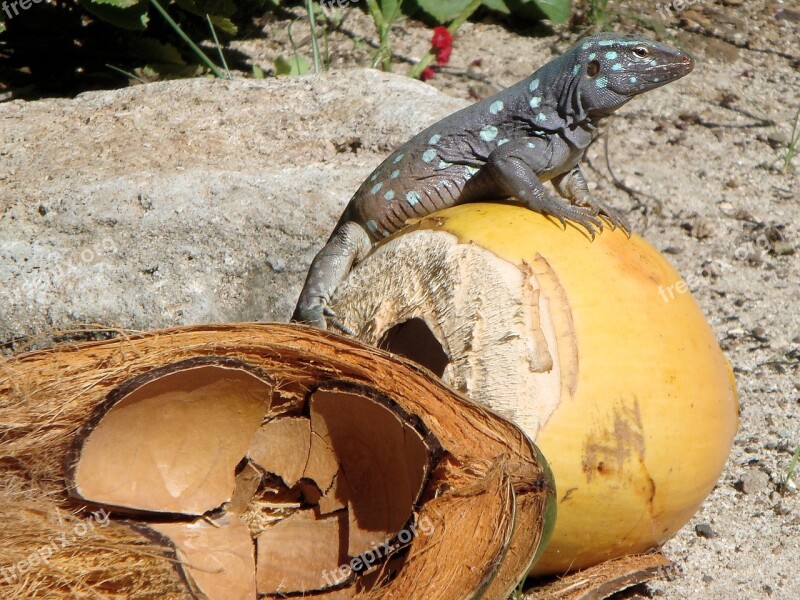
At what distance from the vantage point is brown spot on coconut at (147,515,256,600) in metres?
2.65

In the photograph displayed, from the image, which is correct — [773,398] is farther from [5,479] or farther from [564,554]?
[5,479]

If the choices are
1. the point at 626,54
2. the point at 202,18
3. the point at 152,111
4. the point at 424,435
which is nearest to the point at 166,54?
the point at 202,18

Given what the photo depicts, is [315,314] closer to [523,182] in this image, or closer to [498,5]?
[523,182]

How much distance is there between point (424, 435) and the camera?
2.46 meters

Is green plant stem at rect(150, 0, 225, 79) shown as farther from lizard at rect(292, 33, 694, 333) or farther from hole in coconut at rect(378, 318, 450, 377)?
hole in coconut at rect(378, 318, 450, 377)

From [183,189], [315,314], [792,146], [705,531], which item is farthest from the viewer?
[792,146]

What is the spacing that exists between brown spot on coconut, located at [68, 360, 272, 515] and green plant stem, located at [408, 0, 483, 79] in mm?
3980

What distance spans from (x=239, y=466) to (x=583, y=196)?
1.72 meters

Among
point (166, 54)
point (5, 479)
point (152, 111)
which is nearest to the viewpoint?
point (5, 479)

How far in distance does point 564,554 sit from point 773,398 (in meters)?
1.88

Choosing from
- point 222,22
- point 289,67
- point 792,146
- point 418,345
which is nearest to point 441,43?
point 289,67

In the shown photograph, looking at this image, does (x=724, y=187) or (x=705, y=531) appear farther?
(x=724, y=187)

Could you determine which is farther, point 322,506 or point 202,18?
point 202,18

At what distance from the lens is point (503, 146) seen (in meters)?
3.65
